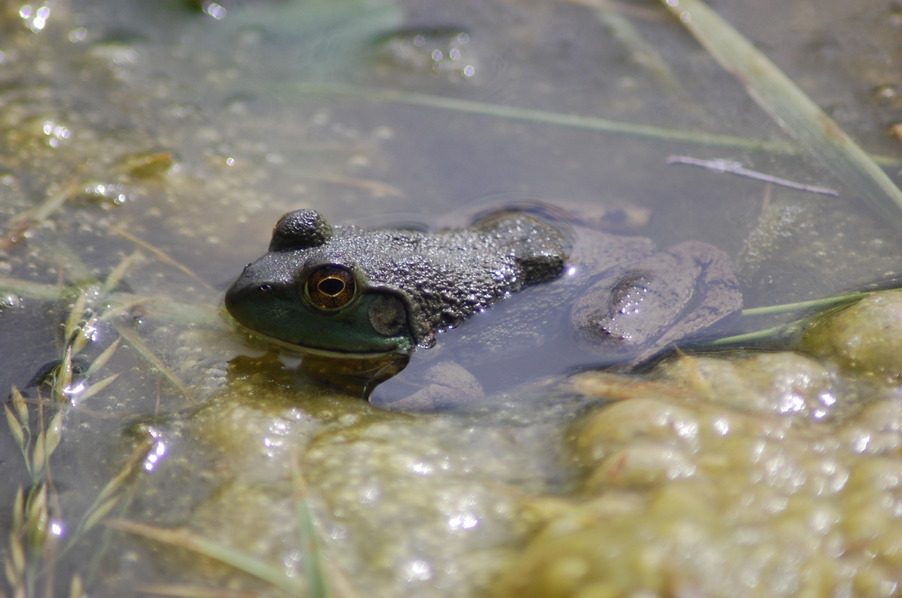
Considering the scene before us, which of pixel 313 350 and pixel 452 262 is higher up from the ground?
pixel 452 262

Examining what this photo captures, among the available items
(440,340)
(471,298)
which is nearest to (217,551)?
(440,340)

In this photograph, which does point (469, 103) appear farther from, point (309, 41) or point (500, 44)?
point (309, 41)

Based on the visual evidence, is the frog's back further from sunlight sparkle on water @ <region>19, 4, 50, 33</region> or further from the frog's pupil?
sunlight sparkle on water @ <region>19, 4, 50, 33</region>

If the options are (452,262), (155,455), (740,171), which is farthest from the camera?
(740,171)

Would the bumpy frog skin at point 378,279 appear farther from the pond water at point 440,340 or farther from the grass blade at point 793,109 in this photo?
the grass blade at point 793,109

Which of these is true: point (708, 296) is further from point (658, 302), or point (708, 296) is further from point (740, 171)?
point (740, 171)

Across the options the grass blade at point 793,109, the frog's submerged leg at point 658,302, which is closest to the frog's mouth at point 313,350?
the frog's submerged leg at point 658,302
